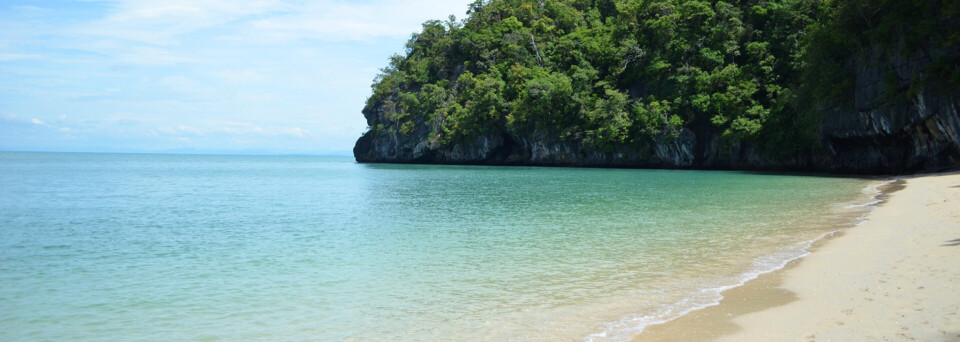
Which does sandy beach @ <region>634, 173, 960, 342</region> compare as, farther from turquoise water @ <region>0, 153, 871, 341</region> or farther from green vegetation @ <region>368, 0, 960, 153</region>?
green vegetation @ <region>368, 0, 960, 153</region>

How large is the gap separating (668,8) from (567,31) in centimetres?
1519

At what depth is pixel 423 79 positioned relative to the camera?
72.0 m

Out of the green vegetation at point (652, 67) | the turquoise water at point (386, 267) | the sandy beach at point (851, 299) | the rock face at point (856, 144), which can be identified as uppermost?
the green vegetation at point (652, 67)

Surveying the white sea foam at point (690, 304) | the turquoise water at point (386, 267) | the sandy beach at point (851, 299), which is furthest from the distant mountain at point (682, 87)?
the white sea foam at point (690, 304)

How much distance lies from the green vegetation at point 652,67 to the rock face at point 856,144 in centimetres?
90

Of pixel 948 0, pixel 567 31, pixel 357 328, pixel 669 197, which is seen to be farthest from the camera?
pixel 567 31

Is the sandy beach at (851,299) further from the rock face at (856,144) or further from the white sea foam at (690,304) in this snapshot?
the rock face at (856,144)

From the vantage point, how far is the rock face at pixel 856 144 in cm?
2738

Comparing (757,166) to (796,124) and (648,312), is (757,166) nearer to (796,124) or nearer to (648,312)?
(796,124)

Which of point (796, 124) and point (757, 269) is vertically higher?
point (796, 124)

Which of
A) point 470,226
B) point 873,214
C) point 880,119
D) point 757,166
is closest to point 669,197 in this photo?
point 873,214

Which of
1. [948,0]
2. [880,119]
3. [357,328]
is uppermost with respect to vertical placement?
[948,0]

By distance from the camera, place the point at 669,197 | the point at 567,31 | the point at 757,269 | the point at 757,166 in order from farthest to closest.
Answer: the point at 567,31, the point at 757,166, the point at 669,197, the point at 757,269

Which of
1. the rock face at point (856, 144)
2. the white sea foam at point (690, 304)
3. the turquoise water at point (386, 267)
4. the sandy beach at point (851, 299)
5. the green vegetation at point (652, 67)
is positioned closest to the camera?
the sandy beach at point (851, 299)
